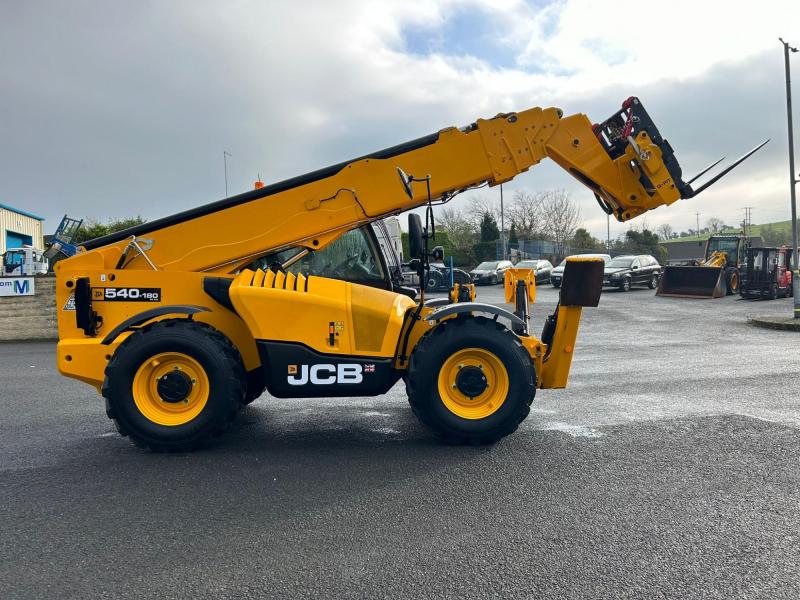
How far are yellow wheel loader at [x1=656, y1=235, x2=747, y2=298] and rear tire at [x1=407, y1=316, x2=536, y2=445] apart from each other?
852 inches

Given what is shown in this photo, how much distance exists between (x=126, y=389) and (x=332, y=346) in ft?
5.69

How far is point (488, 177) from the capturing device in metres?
6.05

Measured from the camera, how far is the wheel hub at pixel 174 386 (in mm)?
5180

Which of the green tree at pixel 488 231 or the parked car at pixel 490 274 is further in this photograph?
the green tree at pixel 488 231

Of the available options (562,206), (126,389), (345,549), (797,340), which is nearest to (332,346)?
(126,389)

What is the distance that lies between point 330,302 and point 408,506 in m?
1.93

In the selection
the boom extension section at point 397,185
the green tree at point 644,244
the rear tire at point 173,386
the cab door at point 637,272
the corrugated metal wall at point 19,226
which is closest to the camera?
the rear tire at point 173,386

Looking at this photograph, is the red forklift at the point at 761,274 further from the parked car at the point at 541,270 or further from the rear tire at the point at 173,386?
the rear tire at the point at 173,386

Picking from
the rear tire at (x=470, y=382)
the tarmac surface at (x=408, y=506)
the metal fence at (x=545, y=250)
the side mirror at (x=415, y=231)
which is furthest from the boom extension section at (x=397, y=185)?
the metal fence at (x=545, y=250)

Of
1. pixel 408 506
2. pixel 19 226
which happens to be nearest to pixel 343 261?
pixel 408 506

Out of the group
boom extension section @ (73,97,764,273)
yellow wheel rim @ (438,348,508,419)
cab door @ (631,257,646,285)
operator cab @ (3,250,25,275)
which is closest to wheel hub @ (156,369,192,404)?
boom extension section @ (73,97,764,273)

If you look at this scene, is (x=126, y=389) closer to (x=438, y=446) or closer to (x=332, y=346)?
(x=332, y=346)

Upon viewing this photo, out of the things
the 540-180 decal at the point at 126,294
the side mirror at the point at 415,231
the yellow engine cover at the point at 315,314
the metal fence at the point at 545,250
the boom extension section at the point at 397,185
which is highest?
the metal fence at the point at 545,250

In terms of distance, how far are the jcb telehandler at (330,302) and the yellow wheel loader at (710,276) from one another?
786 inches
